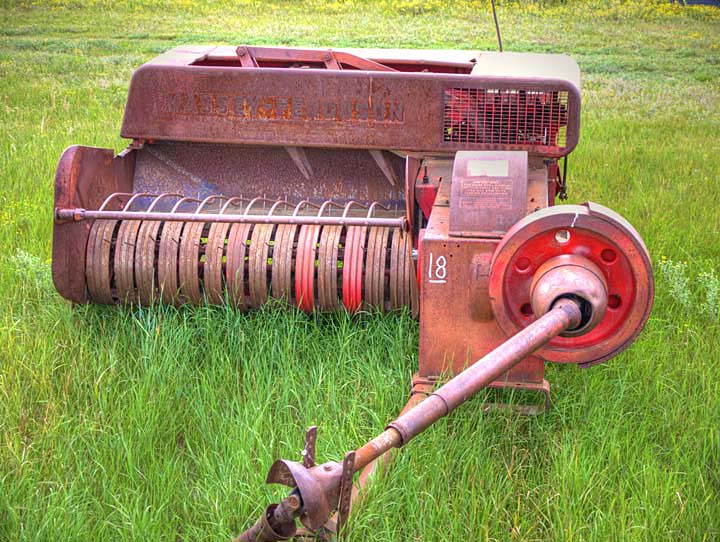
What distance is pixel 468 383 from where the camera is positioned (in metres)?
2.08

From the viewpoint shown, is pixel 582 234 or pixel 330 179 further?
pixel 330 179

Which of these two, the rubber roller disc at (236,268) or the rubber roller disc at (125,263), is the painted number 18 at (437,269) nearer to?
the rubber roller disc at (236,268)

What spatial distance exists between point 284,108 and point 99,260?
1009 millimetres

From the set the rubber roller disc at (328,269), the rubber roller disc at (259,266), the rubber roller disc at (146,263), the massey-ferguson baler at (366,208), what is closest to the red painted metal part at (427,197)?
the massey-ferguson baler at (366,208)

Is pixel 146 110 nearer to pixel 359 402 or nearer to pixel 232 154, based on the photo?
pixel 232 154

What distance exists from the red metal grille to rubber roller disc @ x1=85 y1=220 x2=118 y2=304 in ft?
4.77

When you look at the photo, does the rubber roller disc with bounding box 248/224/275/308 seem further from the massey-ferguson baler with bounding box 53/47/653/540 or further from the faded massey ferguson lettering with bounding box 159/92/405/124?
the faded massey ferguson lettering with bounding box 159/92/405/124

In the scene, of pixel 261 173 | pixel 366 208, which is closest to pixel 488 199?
pixel 366 208

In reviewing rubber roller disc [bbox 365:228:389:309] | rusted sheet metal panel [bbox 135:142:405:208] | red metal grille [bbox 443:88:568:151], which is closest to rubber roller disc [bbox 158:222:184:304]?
rusted sheet metal panel [bbox 135:142:405:208]

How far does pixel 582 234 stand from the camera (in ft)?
8.43

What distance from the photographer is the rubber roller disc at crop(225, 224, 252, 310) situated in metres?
3.62

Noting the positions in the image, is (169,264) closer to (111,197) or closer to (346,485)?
(111,197)

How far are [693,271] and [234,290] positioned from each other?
2300mm

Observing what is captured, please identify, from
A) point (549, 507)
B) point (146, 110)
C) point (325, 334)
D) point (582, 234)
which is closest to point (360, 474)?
point (549, 507)
